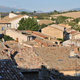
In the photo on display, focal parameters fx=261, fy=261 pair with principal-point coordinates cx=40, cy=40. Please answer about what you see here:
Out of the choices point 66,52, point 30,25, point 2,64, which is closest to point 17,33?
point 30,25

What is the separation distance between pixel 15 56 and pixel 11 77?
7.52 metres

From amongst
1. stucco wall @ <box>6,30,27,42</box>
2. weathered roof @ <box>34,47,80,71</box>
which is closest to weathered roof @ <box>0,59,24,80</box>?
weathered roof @ <box>34,47,80,71</box>

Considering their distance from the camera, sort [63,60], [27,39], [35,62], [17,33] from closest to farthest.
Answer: [35,62]
[63,60]
[27,39]
[17,33]

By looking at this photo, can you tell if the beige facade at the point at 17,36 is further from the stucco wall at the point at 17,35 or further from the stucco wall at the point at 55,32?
the stucco wall at the point at 55,32

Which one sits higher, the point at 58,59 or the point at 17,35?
the point at 17,35

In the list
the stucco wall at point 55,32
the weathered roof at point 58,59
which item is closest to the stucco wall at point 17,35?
the stucco wall at point 55,32

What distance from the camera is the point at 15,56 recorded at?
16.6 m

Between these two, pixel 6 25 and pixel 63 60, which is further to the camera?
pixel 6 25

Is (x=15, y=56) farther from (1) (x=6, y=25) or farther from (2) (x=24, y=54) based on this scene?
(1) (x=6, y=25)

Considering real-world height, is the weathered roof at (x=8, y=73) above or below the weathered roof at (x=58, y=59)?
above

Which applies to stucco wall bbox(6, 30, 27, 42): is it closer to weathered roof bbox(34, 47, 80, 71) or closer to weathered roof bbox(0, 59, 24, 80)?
weathered roof bbox(34, 47, 80, 71)

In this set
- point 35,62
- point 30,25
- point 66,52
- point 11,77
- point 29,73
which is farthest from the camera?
point 30,25

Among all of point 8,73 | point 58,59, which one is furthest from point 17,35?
point 8,73

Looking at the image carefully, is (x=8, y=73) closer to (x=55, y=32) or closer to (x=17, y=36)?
Result: (x=17, y=36)
